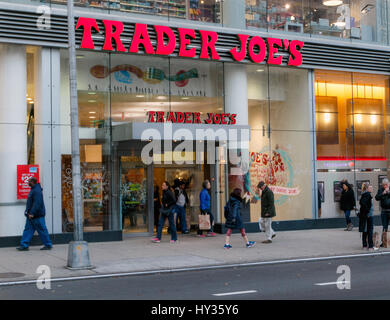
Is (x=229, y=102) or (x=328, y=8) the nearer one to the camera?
(x=229, y=102)

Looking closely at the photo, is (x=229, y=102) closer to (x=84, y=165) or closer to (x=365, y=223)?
(x=84, y=165)

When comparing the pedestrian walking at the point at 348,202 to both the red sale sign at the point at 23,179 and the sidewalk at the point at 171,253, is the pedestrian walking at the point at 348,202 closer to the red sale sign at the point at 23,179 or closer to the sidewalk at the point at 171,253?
the sidewalk at the point at 171,253

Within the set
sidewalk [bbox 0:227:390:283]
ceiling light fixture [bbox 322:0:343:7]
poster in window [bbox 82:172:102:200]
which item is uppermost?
ceiling light fixture [bbox 322:0:343:7]

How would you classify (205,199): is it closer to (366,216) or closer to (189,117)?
(189,117)

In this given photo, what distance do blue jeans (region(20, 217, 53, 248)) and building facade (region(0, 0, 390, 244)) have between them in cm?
105

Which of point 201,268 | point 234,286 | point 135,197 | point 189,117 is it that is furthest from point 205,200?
point 234,286

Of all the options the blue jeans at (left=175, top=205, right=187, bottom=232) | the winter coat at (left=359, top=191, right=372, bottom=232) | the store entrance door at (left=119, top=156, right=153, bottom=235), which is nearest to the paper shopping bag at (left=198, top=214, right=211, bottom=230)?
the blue jeans at (left=175, top=205, right=187, bottom=232)

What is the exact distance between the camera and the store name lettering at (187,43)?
17.6 m

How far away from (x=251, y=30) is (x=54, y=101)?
24.1ft

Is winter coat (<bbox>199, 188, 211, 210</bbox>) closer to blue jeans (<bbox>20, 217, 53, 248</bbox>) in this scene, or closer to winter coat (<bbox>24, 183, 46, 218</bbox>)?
blue jeans (<bbox>20, 217, 53, 248</bbox>)

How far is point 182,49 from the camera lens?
18.9 metres

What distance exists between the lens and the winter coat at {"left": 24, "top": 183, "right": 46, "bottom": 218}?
50.0 ft

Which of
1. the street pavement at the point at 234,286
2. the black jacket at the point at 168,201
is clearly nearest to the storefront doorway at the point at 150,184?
the black jacket at the point at 168,201
